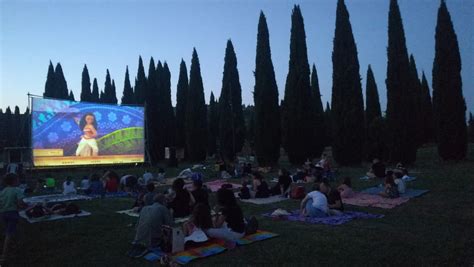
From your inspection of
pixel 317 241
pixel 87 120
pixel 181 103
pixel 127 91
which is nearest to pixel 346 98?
pixel 87 120

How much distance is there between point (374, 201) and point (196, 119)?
2683 cm

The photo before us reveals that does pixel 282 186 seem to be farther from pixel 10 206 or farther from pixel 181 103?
pixel 181 103

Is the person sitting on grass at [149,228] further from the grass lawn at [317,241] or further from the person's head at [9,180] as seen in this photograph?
the person's head at [9,180]

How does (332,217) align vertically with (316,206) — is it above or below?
below

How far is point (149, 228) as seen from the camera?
6.61 metres

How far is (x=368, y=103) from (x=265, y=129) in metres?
15.3

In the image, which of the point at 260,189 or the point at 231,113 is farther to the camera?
the point at 231,113

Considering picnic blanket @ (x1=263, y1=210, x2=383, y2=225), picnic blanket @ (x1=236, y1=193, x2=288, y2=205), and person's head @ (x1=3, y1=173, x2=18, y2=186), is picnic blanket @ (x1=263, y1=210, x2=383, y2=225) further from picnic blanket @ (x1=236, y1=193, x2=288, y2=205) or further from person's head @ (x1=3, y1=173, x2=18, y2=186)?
person's head @ (x1=3, y1=173, x2=18, y2=186)

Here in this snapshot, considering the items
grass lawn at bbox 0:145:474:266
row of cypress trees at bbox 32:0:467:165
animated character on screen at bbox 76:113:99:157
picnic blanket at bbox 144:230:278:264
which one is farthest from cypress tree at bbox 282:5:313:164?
picnic blanket at bbox 144:230:278:264

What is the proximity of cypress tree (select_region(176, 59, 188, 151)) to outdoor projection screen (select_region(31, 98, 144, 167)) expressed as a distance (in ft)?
41.4

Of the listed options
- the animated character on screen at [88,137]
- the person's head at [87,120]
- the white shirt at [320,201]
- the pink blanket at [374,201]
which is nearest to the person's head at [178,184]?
the white shirt at [320,201]

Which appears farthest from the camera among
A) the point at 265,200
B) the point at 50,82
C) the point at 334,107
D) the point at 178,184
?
the point at 50,82

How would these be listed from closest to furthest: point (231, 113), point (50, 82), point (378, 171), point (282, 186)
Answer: point (282, 186), point (378, 171), point (231, 113), point (50, 82)

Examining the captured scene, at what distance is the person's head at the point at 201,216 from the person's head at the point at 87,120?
18601 millimetres
